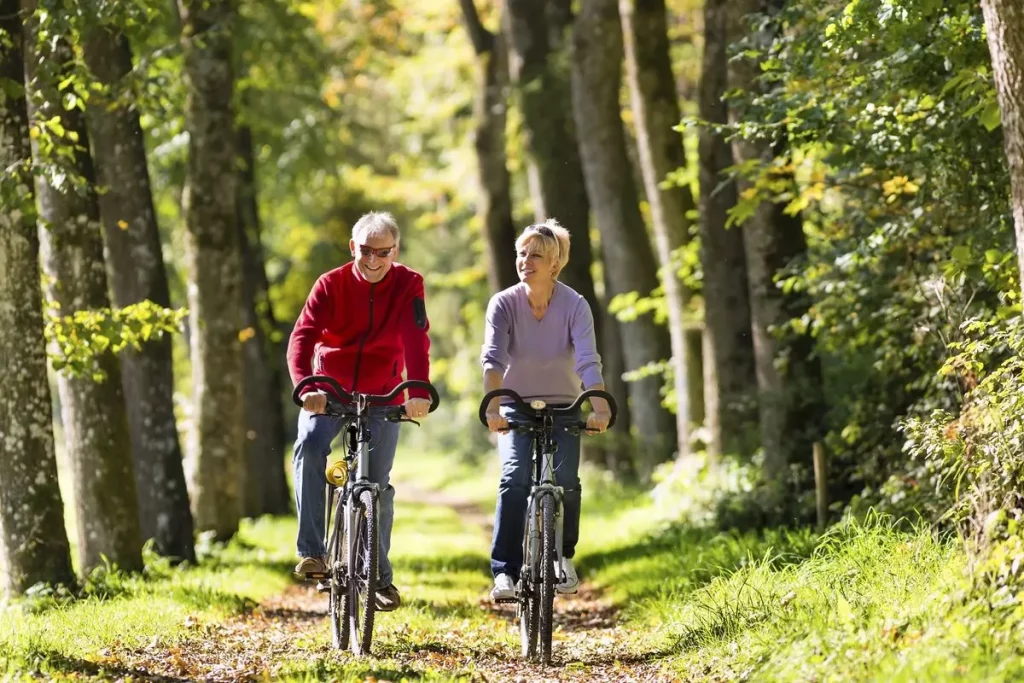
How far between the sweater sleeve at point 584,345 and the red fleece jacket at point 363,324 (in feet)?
2.67

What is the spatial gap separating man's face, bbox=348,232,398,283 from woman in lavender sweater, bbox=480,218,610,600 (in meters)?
0.63

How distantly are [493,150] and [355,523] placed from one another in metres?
14.9

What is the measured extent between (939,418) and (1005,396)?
647 millimetres

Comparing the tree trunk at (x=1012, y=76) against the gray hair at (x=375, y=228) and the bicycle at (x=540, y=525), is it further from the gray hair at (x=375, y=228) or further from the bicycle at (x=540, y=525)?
the gray hair at (x=375, y=228)

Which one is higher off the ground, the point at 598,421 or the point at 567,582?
the point at 598,421

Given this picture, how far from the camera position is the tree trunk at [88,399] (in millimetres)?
10680

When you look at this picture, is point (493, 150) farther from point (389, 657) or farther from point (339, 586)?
point (389, 657)

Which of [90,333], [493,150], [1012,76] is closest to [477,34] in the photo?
[493,150]

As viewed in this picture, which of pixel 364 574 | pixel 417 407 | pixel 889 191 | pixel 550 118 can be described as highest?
pixel 550 118

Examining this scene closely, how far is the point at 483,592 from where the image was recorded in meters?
11.5

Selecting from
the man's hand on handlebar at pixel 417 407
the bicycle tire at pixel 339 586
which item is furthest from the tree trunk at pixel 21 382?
the man's hand on handlebar at pixel 417 407

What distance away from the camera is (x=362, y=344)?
7.84 meters

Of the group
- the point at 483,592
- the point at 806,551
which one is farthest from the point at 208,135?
the point at 806,551

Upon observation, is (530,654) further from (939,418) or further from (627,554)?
(627,554)
